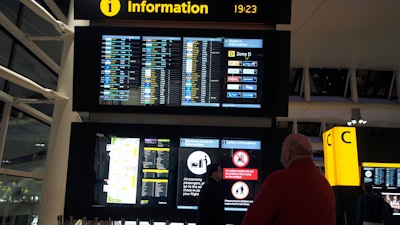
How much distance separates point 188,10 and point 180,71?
1.88ft

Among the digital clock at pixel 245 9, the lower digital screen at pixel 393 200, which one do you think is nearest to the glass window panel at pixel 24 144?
the digital clock at pixel 245 9

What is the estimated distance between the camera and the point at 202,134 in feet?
12.6

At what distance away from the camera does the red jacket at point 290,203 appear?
2100mm

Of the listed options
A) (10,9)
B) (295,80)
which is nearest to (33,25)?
(10,9)

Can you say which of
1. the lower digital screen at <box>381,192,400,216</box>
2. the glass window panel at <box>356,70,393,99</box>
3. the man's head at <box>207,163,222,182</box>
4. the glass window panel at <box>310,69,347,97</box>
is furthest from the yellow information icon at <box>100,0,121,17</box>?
the glass window panel at <box>356,70,393,99</box>

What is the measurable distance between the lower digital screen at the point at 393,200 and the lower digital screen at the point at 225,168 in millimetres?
7850

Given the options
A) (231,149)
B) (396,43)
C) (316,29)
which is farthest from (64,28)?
(396,43)

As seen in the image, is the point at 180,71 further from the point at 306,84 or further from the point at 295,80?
the point at 295,80

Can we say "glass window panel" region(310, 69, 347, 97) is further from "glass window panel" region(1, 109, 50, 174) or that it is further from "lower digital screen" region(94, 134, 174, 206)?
"lower digital screen" region(94, 134, 174, 206)

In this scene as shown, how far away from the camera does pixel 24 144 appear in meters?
7.84

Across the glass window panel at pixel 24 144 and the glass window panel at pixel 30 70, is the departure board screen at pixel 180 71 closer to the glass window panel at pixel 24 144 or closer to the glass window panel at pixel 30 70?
the glass window panel at pixel 30 70

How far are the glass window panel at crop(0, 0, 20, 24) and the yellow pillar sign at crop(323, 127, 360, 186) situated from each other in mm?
7315

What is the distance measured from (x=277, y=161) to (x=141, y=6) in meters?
1.80

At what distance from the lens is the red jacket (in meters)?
2.10
